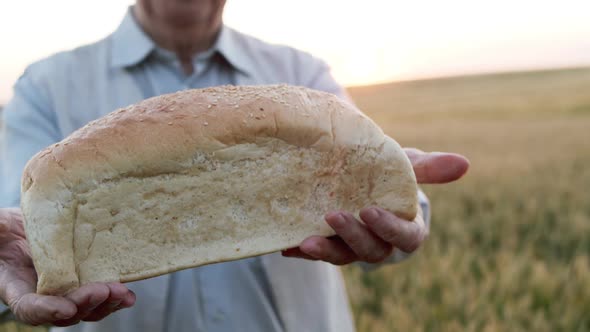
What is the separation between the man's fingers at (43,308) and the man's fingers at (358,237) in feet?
1.85

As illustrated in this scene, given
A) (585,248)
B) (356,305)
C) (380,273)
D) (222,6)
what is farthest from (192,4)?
(585,248)

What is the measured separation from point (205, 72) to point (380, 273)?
220 centimetres

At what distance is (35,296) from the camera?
116cm

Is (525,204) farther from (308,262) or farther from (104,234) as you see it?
(104,234)

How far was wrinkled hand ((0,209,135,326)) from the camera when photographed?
1.14 meters

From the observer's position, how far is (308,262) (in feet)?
5.96

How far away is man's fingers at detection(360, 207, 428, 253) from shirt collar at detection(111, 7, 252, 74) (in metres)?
0.81

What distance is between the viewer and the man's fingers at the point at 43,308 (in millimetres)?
1125

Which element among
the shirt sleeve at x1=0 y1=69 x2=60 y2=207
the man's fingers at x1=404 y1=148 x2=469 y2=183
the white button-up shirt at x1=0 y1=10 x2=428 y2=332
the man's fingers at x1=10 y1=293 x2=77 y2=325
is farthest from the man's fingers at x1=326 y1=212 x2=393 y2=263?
the shirt sleeve at x1=0 y1=69 x2=60 y2=207

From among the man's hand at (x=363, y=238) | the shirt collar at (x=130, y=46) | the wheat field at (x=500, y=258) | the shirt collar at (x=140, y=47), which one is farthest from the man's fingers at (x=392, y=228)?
the wheat field at (x=500, y=258)

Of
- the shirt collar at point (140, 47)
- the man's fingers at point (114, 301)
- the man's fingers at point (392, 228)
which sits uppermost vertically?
the shirt collar at point (140, 47)

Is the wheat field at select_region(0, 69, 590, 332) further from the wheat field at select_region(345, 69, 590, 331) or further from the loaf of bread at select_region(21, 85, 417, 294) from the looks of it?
the loaf of bread at select_region(21, 85, 417, 294)

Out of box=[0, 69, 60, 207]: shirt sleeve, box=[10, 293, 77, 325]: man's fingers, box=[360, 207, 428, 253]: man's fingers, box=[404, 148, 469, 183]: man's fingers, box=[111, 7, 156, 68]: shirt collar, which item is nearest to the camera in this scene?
box=[10, 293, 77, 325]: man's fingers

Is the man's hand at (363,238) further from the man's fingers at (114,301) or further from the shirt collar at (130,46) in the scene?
the shirt collar at (130,46)
